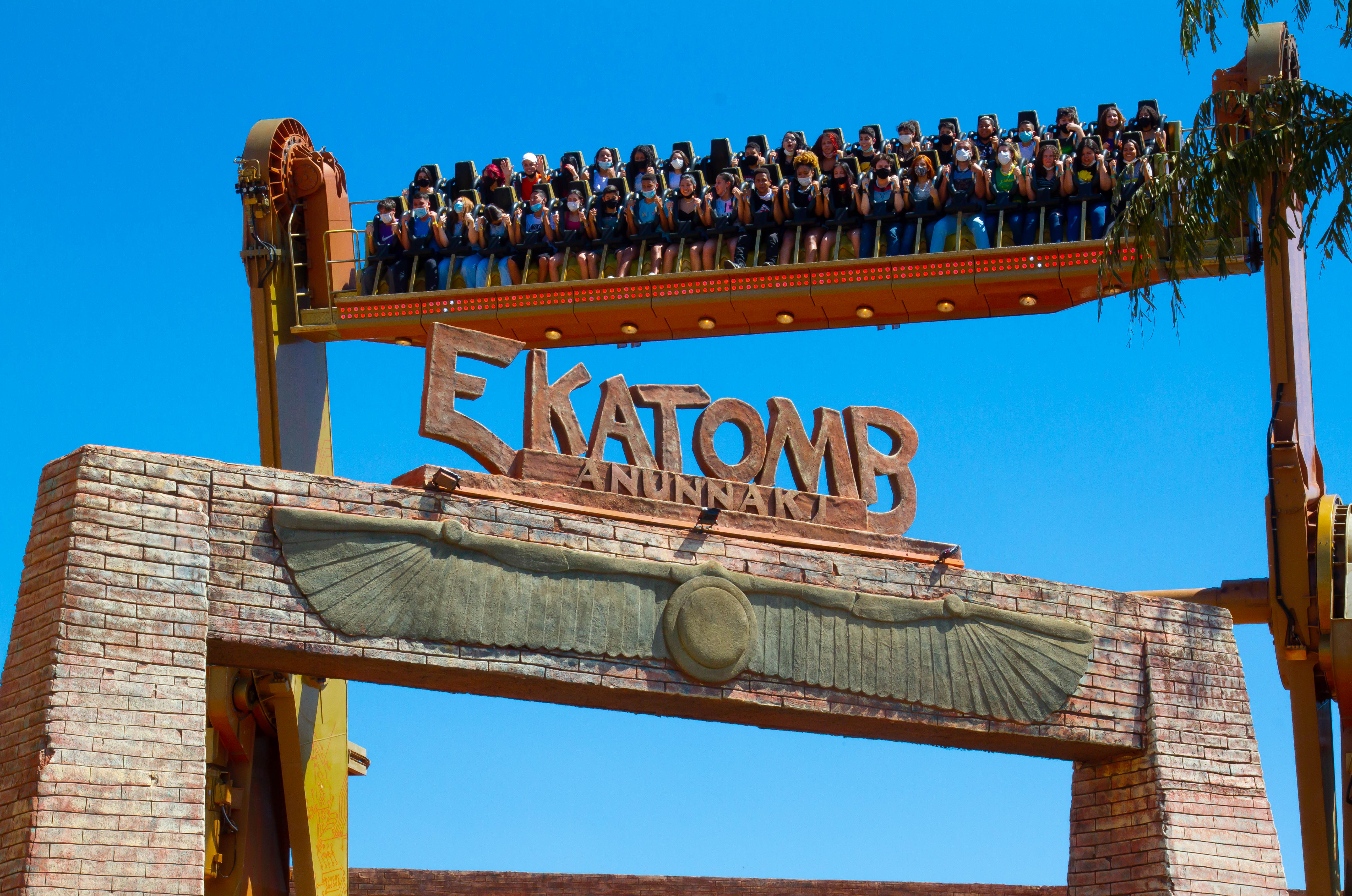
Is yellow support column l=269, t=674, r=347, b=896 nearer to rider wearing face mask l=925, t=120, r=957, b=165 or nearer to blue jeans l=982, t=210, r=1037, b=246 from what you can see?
blue jeans l=982, t=210, r=1037, b=246

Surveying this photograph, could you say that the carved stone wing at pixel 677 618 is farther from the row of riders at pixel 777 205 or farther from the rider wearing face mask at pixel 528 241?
the rider wearing face mask at pixel 528 241

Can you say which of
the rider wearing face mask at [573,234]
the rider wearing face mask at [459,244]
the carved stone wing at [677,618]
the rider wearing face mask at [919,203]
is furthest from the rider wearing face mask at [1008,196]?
the carved stone wing at [677,618]

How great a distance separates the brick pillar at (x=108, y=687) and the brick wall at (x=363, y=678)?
11 millimetres

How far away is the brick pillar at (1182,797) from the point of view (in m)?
12.1

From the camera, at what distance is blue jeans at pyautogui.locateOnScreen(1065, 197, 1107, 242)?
17219 mm

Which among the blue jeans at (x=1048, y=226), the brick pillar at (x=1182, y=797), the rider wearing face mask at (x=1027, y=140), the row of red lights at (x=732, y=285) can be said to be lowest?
the brick pillar at (x=1182, y=797)

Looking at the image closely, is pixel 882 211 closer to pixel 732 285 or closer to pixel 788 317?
pixel 788 317

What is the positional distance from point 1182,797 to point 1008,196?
291 inches

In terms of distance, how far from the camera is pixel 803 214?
730 inches

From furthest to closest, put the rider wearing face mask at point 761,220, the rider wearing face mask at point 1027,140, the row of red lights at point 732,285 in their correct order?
1. the rider wearing face mask at point 761,220
2. the rider wearing face mask at point 1027,140
3. the row of red lights at point 732,285

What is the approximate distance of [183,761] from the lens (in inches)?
378

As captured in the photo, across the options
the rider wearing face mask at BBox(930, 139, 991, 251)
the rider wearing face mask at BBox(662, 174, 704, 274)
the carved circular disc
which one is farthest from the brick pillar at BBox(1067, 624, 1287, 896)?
the rider wearing face mask at BBox(662, 174, 704, 274)

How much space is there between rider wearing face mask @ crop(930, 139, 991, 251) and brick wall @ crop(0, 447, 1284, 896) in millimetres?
5767

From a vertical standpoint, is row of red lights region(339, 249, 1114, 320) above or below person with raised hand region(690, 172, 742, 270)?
below
